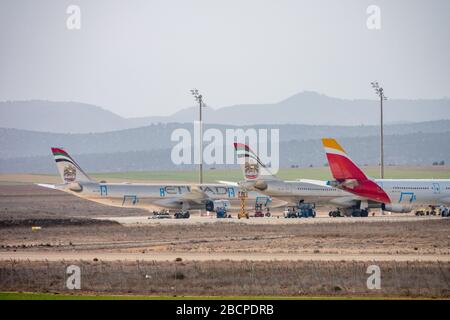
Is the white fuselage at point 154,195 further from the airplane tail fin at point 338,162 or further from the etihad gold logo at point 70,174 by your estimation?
the airplane tail fin at point 338,162

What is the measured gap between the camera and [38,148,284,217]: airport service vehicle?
93.7 meters

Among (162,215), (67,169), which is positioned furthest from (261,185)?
(67,169)

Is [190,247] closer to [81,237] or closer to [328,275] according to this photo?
[81,237]

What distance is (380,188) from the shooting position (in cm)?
9350

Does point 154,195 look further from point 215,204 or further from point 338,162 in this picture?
point 338,162

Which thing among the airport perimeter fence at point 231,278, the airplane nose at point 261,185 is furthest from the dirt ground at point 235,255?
the airplane nose at point 261,185

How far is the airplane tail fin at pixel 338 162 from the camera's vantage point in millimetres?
89688

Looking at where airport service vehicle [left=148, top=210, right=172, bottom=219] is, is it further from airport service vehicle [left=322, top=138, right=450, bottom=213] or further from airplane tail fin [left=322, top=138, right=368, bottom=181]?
airplane tail fin [left=322, top=138, right=368, bottom=181]

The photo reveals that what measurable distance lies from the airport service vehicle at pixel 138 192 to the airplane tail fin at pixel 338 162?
14475mm

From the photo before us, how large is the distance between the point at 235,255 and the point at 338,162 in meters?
41.2

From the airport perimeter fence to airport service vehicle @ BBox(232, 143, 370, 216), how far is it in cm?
4862

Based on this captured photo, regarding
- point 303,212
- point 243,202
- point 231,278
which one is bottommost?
point 303,212

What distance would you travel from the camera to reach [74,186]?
93000 millimetres
